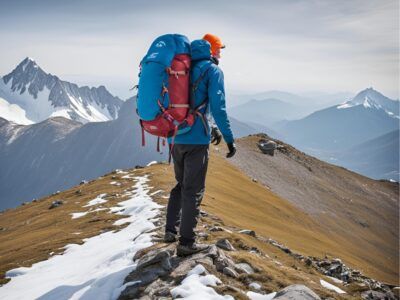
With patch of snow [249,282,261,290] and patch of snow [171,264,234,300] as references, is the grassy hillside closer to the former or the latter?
patch of snow [249,282,261,290]

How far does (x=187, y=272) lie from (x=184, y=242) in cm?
108

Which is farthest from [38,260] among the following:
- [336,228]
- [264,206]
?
Answer: [336,228]

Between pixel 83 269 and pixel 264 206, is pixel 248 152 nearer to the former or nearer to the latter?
pixel 264 206

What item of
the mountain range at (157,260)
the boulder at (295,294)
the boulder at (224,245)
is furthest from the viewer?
the boulder at (224,245)

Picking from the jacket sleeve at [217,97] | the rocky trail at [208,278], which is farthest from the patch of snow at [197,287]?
the jacket sleeve at [217,97]

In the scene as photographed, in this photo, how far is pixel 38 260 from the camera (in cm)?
1836

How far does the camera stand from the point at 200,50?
11781mm

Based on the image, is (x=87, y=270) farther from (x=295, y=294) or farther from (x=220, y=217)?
(x=220, y=217)

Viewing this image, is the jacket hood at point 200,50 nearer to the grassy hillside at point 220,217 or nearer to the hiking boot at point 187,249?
the hiking boot at point 187,249

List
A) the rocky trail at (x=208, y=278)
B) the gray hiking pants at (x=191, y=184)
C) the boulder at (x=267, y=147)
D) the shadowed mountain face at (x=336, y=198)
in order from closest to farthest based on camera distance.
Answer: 1. the rocky trail at (x=208, y=278)
2. the gray hiking pants at (x=191, y=184)
3. the shadowed mountain face at (x=336, y=198)
4. the boulder at (x=267, y=147)

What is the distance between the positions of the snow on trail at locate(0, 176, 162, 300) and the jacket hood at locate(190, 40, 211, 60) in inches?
277

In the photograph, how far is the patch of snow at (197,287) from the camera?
10.5 meters

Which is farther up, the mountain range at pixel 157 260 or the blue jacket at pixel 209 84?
the blue jacket at pixel 209 84

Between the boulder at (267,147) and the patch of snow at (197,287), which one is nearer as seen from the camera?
the patch of snow at (197,287)
